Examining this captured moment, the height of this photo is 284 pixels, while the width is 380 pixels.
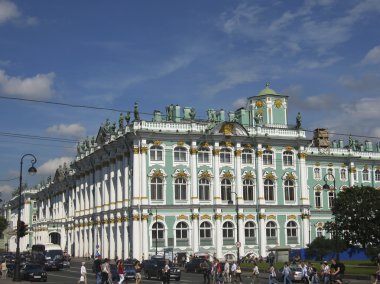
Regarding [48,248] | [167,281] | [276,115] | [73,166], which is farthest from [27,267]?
[73,166]

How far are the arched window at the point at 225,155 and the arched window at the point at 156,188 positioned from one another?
9.39 meters

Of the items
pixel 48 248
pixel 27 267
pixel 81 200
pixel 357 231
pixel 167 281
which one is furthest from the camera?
pixel 81 200

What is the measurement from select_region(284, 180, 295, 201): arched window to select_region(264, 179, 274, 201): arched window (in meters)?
2.19

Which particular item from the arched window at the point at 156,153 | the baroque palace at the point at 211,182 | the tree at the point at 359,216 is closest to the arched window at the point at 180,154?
the baroque palace at the point at 211,182

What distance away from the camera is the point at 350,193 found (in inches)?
2749

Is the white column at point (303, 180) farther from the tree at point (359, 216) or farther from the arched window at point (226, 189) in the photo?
the tree at point (359, 216)

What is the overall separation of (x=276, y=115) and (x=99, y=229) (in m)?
31.8

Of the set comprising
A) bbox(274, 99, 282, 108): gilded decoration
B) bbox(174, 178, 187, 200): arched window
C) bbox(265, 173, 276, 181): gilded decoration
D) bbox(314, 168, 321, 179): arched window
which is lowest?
bbox(174, 178, 187, 200): arched window

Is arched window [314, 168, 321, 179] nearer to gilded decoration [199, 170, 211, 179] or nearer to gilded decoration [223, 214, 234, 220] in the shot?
gilded decoration [223, 214, 234, 220]

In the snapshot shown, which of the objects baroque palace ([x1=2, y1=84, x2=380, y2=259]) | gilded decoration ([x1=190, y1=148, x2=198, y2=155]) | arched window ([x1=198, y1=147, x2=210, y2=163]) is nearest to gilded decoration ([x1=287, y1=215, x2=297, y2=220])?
baroque palace ([x1=2, y1=84, x2=380, y2=259])

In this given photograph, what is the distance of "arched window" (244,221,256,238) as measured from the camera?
85.4 metres

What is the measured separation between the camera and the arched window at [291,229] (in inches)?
3471

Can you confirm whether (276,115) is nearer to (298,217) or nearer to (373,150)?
(298,217)

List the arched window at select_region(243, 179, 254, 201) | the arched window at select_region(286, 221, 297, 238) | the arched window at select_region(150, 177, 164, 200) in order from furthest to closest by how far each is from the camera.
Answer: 1. the arched window at select_region(286, 221, 297, 238)
2. the arched window at select_region(243, 179, 254, 201)
3. the arched window at select_region(150, 177, 164, 200)
